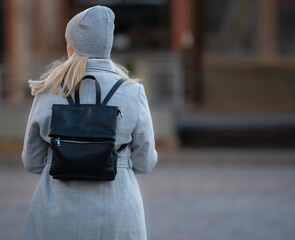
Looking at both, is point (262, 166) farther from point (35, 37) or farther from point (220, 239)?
point (35, 37)

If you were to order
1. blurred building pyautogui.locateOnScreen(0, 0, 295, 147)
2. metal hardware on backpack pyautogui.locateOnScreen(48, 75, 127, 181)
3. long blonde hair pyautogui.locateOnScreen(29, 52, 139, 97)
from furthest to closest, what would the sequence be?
1. blurred building pyautogui.locateOnScreen(0, 0, 295, 147)
2. long blonde hair pyautogui.locateOnScreen(29, 52, 139, 97)
3. metal hardware on backpack pyautogui.locateOnScreen(48, 75, 127, 181)

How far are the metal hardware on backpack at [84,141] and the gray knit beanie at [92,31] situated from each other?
0.96 ft

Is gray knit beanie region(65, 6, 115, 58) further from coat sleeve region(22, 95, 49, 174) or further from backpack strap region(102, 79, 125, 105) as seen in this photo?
coat sleeve region(22, 95, 49, 174)

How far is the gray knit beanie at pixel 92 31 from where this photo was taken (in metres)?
3.24

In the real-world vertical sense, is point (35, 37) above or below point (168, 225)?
above

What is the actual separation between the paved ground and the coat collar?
11.8 ft

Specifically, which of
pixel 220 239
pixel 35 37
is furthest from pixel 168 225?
pixel 35 37

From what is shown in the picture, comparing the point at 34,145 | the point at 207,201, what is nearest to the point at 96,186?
the point at 34,145

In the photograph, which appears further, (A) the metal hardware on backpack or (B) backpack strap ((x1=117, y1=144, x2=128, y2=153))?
(B) backpack strap ((x1=117, y1=144, x2=128, y2=153))

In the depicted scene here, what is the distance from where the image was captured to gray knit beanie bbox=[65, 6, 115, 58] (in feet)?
10.6

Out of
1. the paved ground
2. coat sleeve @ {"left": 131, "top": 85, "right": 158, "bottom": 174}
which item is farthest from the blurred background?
coat sleeve @ {"left": 131, "top": 85, "right": 158, "bottom": 174}

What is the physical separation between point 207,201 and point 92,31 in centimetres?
566

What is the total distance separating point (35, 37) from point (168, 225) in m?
13.9

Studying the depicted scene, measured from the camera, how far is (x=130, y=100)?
326cm
